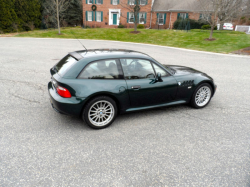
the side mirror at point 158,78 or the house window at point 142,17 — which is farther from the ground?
the house window at point 142,17

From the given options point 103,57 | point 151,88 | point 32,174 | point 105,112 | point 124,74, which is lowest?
point 32,174

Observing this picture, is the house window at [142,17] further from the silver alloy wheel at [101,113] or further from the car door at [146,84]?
the silver alloy wheel at [101,113]

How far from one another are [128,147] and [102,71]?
5.23 ft

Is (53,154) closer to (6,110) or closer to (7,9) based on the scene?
(6,110)

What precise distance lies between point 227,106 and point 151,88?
2432 mm

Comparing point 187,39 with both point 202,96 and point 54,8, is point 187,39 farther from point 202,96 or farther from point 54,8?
point 54,8

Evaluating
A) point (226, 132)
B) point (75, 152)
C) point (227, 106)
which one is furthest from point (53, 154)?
point (227, 106)

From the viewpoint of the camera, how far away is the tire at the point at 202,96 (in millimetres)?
4832

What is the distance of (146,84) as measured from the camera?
420 centimetres

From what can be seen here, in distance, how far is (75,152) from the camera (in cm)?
324

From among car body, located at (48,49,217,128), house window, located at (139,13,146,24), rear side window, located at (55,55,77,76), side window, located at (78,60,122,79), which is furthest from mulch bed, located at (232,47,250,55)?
house window, located at (139,13,146,24)

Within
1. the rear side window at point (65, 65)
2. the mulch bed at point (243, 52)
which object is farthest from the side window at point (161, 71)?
the mulch bed at point (243, 52)

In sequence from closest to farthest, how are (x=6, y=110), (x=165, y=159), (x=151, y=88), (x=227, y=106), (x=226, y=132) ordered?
(x=165, y=159) → (x=226, y=132) → (x=151, y=88) → (x=6, y=110) → (x=227, y=106)

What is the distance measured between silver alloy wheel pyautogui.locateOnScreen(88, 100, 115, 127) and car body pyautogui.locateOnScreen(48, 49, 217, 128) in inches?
1.6
